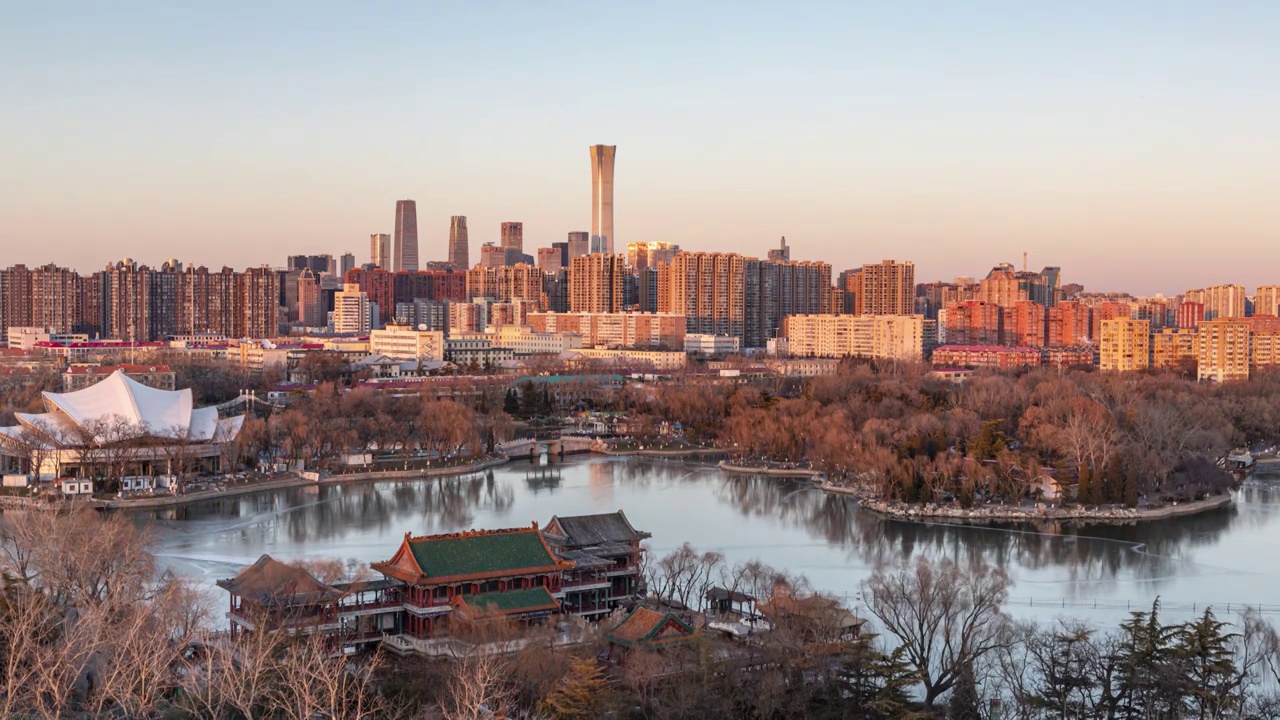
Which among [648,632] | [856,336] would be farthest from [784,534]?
[856,336]

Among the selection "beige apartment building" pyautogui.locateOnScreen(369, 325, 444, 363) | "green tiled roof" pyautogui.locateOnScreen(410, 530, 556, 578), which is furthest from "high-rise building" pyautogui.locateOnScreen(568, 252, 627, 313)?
"green tiled roof" pyautogui.locateOnScreen(410, 530, 556, 578)

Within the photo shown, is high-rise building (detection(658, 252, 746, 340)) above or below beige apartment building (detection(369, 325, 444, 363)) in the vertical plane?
above

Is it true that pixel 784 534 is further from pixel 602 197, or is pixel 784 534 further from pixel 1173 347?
pixel 602 197

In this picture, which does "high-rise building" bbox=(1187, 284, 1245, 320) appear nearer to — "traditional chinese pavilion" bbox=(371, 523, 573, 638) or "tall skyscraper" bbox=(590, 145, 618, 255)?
"tall skyscraper" bbox=(590, 145, 618, 255)

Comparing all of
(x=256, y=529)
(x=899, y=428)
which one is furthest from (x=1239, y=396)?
(x=256, y=529)

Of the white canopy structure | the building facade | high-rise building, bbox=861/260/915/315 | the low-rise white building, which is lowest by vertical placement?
the white canopy structure

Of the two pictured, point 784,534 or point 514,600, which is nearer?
point 514,600

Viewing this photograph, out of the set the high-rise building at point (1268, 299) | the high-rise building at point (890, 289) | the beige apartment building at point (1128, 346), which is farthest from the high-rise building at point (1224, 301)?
the beige apartment building at point (1128, 346)
